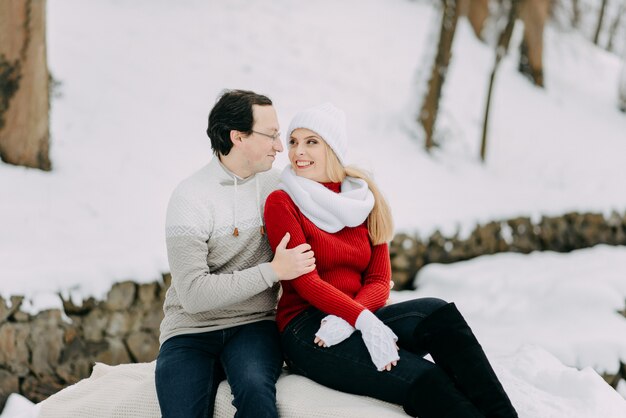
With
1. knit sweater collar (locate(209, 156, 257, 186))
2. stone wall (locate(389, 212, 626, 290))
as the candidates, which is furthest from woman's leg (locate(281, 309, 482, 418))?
stone wall (locate(389, 212, 626, 290))

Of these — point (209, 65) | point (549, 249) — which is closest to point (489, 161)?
point (549, 249)

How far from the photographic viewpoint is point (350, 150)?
7.87 metres

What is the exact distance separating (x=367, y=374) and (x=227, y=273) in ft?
2.04

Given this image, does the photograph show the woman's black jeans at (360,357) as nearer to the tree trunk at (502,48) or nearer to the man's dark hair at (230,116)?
the man's dark hair at (230,116)

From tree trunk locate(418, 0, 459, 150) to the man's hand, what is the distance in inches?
254

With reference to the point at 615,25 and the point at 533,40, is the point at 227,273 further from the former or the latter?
the point at 615,25

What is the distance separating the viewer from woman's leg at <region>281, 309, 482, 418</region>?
2332 millimetres

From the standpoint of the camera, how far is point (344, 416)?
2.42 m

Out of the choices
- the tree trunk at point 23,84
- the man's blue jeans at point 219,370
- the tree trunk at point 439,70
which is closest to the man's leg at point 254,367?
the man's blue jeans at point 219,370

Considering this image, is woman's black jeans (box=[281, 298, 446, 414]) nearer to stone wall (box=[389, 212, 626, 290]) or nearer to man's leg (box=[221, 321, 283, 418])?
man's leg (box=[221, 321, 283, 418])

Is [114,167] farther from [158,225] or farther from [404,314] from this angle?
[404,314]

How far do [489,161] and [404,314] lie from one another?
7.34 meters

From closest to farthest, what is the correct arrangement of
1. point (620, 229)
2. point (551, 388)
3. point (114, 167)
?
point (551, 388), point (114, 167), point (620, 229)

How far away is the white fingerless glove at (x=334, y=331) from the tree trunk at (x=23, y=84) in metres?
3.72
